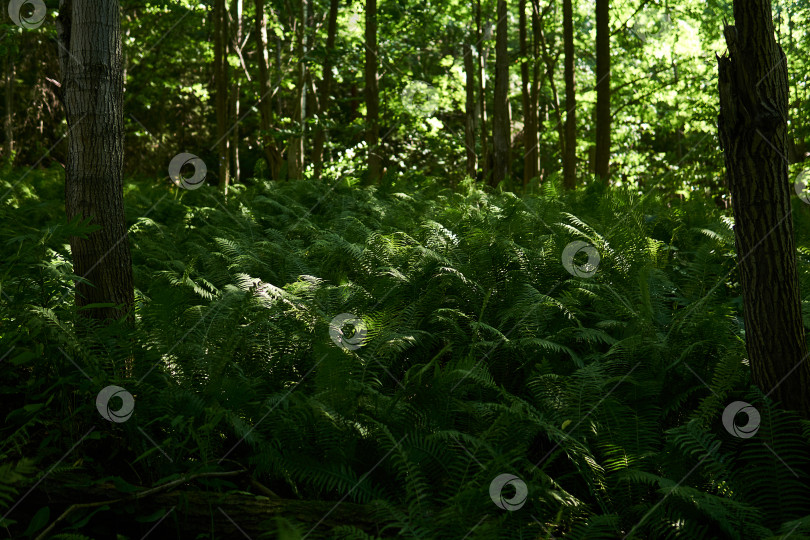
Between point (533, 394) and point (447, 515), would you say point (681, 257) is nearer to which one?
point (533, 394)

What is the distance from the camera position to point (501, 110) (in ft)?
35.9

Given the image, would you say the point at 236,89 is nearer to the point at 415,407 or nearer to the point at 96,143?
the point at 96,143

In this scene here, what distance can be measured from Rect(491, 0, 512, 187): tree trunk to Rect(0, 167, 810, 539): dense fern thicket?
643 centimetres

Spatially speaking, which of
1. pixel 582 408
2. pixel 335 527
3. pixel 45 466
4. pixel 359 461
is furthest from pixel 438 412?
pixel 45 466

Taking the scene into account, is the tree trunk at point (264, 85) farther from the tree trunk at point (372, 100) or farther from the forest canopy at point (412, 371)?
the forest canopy at point (412, 371)

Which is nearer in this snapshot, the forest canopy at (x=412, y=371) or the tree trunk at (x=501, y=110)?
the forest canopy at (x=412, y=371)

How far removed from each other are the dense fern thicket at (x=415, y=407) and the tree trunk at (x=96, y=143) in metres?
0.22

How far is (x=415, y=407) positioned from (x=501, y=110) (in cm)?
880

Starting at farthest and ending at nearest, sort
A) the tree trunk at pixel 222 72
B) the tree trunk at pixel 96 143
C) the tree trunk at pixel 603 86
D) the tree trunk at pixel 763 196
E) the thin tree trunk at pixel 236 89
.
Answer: the thin tree trunk at pixel 236 89 → the tree trunk at pixel 222 72 → the tree trunk at pixel 603 86 → the tree trunk at pixel 96 143 → the tree trunk at pixel 763 196

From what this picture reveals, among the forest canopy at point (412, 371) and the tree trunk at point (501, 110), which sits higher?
the tree trunk at point (501, 110)

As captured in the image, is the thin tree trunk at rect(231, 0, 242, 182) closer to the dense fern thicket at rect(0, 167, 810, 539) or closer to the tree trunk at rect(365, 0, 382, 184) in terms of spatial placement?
the tree trunk at rect(365, 0, 382, 184)

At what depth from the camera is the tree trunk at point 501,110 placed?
1076 centimetres

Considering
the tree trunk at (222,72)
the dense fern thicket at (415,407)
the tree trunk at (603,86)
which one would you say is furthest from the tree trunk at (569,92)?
the dense fern thicket at (415,407)

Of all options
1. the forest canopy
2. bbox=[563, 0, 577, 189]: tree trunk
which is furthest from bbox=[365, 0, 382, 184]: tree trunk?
the forest canopy
